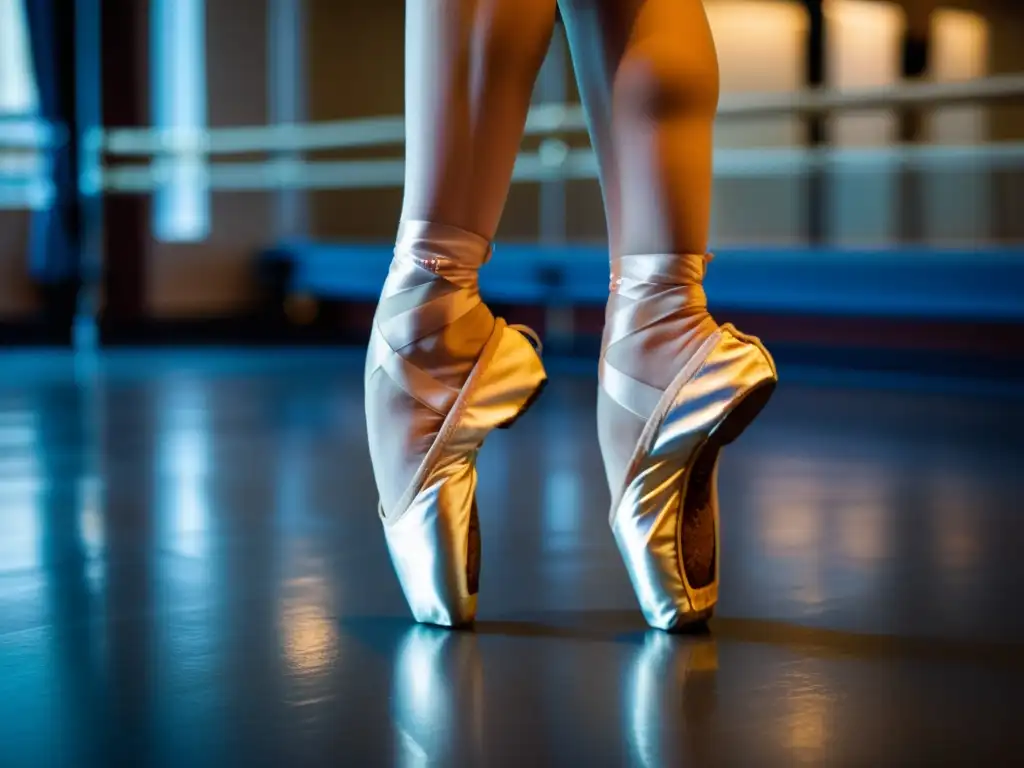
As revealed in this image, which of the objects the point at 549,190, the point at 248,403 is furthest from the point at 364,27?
the point at 248,403

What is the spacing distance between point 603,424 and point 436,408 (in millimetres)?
86

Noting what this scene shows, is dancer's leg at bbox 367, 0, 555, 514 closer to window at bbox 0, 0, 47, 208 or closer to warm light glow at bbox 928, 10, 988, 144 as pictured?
window at bbox 0, 0, 47, 208

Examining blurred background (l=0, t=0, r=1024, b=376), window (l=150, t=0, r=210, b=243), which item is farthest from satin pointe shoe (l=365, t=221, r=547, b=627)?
window (l=150, t=0, r=210, b=243)

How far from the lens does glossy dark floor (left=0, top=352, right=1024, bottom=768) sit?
51cm

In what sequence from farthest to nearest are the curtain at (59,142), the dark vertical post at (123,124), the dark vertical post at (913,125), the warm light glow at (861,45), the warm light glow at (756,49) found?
1. the warm light glow at (861,45)
2. the warm light glow at (756,49)
3. the dark vertical post at (913,125)
4. the dark vertical post at (123,124)
5. the curtain at (59,142)

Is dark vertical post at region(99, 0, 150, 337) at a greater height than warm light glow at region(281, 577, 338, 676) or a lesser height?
greater

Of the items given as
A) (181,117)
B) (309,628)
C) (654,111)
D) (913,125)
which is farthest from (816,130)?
(309,628)

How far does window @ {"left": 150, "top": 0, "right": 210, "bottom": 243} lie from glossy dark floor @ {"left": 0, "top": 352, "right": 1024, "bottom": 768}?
2.70 m

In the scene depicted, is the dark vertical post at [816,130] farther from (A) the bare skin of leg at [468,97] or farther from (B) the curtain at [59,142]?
(A) the bare skin of leg at [468,97]

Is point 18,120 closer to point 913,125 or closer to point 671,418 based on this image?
point 671,418

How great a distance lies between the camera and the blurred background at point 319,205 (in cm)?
275

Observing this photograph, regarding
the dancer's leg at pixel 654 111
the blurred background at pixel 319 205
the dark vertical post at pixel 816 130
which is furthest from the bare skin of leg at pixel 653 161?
the dark vertical post at pixel 816 130

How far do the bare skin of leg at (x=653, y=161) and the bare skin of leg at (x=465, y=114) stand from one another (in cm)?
4

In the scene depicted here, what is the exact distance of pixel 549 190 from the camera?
3523mm
